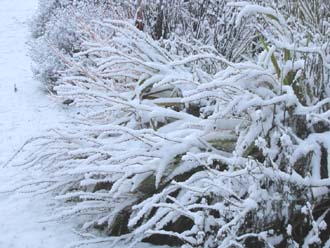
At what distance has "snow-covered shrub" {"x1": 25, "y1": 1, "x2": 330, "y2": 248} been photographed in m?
2.80

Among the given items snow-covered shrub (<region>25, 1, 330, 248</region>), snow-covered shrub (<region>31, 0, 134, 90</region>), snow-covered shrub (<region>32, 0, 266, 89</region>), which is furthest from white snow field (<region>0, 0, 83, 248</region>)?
snow-covered shrub (<region>32, 0, 266, 89</region>)

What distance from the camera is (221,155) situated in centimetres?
321

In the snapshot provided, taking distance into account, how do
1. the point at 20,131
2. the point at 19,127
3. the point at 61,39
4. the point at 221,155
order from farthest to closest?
the point at 61,39
the point at 19,127
the point at 20,131
the point at 221,155

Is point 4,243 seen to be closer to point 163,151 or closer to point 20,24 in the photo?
point 163,151

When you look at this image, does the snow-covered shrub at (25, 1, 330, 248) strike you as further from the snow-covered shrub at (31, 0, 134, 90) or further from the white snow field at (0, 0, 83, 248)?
the snow-covered shrub at (31, 0, 134, 90)

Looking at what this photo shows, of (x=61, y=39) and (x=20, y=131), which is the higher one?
(x=61, y=39)

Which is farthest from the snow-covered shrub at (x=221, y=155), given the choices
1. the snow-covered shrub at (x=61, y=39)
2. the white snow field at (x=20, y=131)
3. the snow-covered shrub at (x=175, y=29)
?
the snow-covered shrub at (x=61, y=39)

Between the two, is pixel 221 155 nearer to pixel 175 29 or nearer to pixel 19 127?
pixel 175 29

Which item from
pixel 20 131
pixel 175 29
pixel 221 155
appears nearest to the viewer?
pixel 221 155

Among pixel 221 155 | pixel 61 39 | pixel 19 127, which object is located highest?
pixel 221 155

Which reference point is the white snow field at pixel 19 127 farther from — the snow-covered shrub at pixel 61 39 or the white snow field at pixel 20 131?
the snow-covered shrub at pixel 61 39

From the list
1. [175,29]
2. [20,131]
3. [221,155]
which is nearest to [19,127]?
[20,131]

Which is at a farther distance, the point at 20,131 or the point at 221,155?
the point at 20,131

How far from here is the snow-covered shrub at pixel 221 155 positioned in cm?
280
